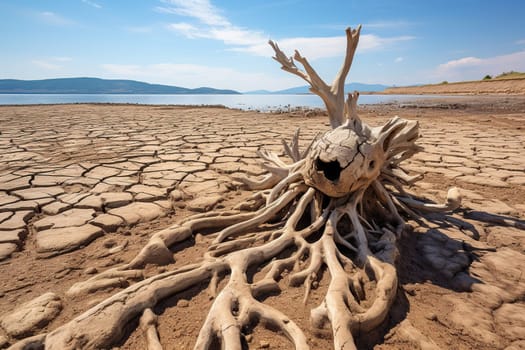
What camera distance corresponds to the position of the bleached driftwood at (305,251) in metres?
1.14

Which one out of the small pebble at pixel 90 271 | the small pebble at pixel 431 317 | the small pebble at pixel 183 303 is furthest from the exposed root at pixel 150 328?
the small pebble at pixel 431 317

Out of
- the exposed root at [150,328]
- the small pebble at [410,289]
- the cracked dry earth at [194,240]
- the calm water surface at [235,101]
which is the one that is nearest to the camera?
the exposed root at [150,328]

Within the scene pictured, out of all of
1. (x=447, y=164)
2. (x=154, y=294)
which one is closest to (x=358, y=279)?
(x=154, y=294)

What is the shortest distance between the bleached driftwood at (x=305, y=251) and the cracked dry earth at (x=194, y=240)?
69mm

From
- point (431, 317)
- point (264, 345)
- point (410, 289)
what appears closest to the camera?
point (264, 345)

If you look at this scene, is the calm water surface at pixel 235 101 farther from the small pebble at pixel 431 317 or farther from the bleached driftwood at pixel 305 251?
the small pebble at pixel 431 317

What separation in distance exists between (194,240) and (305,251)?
752mm

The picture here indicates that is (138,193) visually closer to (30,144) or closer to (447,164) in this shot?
(30,144)

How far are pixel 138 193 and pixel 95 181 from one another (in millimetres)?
679

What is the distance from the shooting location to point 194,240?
1917 mm

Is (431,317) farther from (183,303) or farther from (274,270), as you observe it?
(183,303)

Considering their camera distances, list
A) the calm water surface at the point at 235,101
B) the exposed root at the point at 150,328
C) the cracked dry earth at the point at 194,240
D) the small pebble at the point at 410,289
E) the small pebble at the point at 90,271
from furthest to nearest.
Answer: the calm water surface at the point at 235,101, the small pebble at the point at 90,271, the small pebble at the point at 410,289, the cracked dry earth at the point at 194,240, the exposed root at the point at 150,328

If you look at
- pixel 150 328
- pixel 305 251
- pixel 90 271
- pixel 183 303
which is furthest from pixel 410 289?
pixel 90 271

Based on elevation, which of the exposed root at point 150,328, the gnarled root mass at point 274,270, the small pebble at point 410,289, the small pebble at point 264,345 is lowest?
the small pebble at point 410,289
